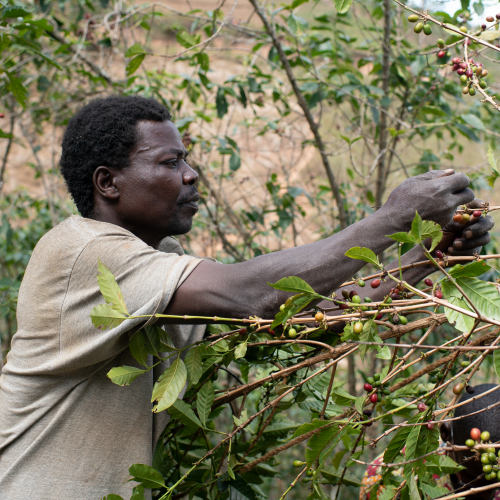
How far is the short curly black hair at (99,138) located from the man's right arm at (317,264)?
1.74 ft

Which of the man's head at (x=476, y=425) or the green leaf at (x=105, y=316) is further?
the man's head at (x=476, y=425)

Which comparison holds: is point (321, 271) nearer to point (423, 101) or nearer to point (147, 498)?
point (147, 498)

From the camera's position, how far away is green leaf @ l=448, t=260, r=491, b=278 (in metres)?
1.01

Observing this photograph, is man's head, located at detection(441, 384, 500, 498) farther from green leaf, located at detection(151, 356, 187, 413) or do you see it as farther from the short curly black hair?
the short curly black hair

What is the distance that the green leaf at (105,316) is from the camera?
1.14 metres

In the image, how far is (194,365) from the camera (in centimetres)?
138

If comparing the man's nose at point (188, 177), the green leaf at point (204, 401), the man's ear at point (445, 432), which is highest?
the man's nose at point (188, 177)

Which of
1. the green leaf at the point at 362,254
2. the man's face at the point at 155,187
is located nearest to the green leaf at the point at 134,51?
the man's face at the point at 155,187

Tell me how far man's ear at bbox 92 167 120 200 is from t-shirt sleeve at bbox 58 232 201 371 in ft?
0.70

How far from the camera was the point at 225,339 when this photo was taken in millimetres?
1445

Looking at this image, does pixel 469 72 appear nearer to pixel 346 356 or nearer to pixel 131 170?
pixel 346 356

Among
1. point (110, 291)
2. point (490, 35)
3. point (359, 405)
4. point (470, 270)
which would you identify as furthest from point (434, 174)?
point (110, 291)

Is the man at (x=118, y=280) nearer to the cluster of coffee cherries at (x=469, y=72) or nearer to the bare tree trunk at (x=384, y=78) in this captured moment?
the cluster of coffee cherries at (x=469, y=72)

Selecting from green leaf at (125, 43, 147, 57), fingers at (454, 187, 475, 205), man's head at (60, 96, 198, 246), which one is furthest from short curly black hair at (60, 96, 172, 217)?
fingers at (454, 187, 475, 205)
